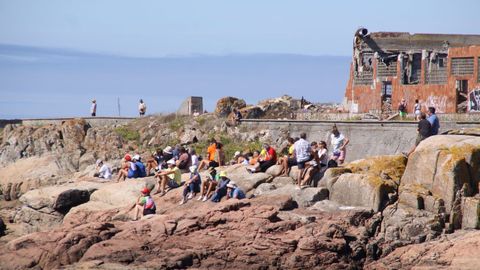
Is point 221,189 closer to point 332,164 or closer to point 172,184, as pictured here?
point 172,184

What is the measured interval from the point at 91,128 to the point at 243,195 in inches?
753

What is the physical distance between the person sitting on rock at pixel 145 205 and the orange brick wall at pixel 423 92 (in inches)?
655

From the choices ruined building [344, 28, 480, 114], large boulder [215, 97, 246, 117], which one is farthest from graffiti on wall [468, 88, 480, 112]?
large boulder [215, 97, 246, 117]

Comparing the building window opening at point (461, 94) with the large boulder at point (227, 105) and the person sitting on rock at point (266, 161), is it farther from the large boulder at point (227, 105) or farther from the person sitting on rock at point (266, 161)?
the person sitting on rock at point (266, 161)

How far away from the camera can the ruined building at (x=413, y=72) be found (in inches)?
1547

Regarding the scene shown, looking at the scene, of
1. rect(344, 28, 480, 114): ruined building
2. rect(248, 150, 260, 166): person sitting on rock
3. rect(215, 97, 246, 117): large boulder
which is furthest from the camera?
rect(215, 97, 246, 117): large boulder

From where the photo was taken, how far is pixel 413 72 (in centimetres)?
4247

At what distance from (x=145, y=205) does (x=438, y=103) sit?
17270mm

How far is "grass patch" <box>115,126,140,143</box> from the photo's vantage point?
4253 centimetres

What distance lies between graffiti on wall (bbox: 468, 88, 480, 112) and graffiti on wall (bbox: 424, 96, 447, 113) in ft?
3.27

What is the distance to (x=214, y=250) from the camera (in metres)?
22.5

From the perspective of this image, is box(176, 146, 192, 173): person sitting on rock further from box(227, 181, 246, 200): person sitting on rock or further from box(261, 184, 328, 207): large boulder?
box(261, 184, 328, 207): large boulder

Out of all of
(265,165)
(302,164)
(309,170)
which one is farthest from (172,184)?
(309,170)

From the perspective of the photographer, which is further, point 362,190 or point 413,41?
point 413,41
